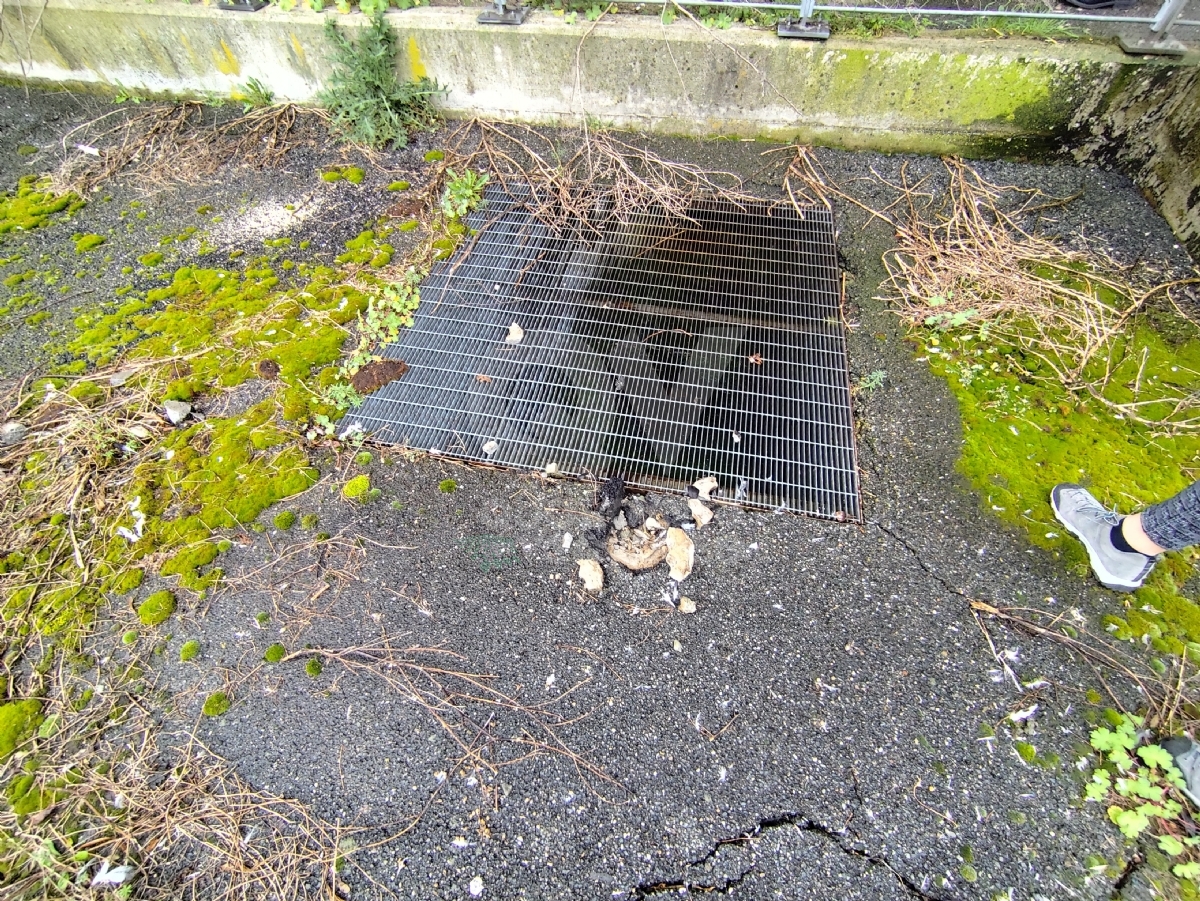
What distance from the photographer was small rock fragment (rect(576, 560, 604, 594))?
246 cm

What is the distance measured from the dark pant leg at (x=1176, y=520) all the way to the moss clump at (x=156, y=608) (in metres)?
3.93

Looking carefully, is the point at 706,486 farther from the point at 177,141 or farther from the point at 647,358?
the point at 177,141

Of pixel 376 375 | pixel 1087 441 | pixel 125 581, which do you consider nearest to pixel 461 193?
pixel 376 375

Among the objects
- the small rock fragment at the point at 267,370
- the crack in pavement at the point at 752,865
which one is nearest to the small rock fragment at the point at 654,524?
the crack in pavement at the point at 752,865

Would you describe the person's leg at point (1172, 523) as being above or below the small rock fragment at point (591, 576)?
above

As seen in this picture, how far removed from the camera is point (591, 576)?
2480 mm

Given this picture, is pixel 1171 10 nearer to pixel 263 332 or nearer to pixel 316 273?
pixel 316 273

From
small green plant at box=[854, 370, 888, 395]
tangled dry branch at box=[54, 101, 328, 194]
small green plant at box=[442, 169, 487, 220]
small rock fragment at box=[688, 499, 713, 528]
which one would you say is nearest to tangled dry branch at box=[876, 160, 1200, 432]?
small green plant at box=[854, 370, 888, 395]

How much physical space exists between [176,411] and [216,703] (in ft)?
5.14

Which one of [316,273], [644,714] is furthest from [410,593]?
[316,273]

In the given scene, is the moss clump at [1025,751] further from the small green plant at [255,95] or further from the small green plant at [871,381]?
the small green plant at [255,95]

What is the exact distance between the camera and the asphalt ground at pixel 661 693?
1880 millimetres

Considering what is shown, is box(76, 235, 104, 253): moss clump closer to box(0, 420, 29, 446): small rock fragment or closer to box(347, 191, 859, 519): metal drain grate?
box(0, 420, 29, 446): small rock fragment

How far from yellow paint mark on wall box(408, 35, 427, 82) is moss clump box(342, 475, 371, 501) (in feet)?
11.3
